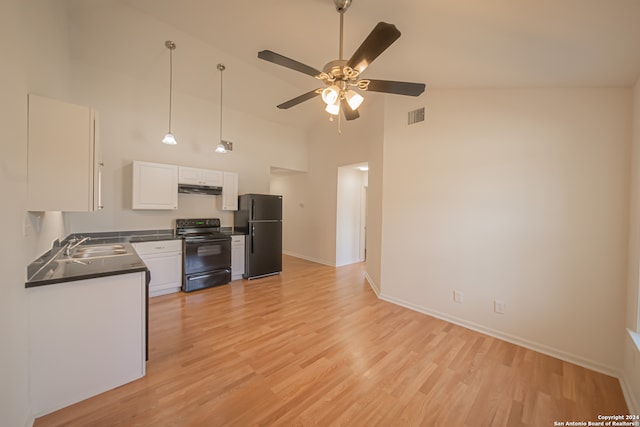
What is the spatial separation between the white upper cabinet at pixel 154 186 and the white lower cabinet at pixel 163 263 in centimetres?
63

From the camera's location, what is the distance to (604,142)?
7.01ft

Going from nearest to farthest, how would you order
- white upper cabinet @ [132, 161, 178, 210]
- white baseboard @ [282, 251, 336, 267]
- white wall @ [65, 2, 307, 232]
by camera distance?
1. white wall @ [65, 2, 307, 232]
2. white upper cabinet @ [132, 161, 178, 210]
3. white baseboard @ [282, 251, 336, 267]

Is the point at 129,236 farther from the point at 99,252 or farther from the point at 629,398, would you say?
the point at 629,398

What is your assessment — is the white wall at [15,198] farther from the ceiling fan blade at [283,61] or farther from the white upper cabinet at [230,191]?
the white upper cabinet at [230,191]

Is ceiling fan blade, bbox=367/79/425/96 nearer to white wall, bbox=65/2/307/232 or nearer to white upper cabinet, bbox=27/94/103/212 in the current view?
white upper cabinet, bbox=27/94/103/212

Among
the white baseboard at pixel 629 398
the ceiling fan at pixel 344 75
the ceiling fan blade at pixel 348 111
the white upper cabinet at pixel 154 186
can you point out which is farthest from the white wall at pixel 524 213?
the white upper cabinet at pixel 154 186

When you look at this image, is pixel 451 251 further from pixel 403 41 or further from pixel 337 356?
pixel 403 41

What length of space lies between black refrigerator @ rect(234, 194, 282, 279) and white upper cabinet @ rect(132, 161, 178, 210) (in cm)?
121

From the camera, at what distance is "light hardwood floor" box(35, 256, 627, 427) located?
1.60 meters

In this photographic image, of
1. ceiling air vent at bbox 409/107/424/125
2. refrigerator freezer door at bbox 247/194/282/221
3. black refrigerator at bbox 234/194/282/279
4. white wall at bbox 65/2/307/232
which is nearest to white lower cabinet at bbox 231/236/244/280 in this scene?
black refrigerator at bbox 234/194/282/279

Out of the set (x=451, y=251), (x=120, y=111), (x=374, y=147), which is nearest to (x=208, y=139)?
(x=120, y=111)

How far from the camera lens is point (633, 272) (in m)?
1.92

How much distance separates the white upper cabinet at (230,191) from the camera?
4.58 meters

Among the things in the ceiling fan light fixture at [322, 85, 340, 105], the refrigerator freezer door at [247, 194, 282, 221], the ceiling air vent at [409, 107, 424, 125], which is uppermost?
the ceiling air vent at [409, 107, 424, 125]
